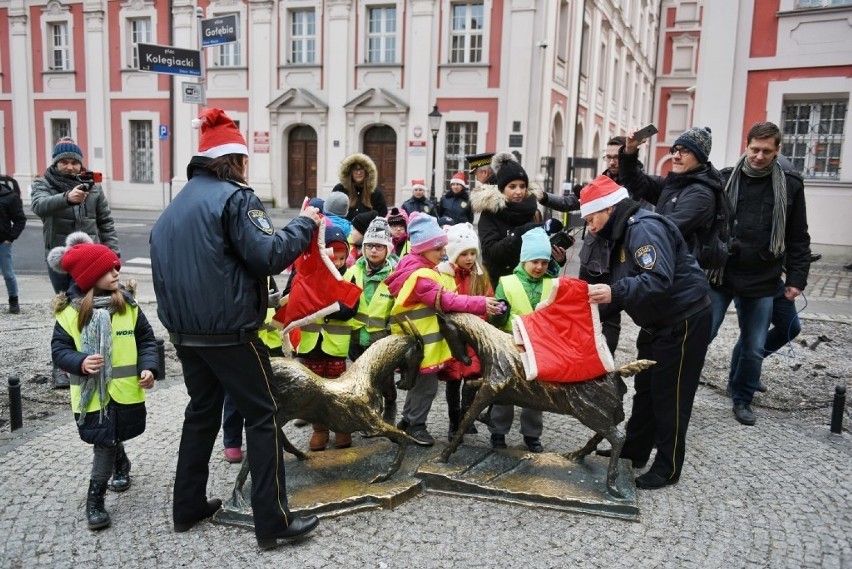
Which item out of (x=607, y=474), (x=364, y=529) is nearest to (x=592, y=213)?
(x=607, y=474)

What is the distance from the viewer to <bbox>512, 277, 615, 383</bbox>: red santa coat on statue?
379 centimetres

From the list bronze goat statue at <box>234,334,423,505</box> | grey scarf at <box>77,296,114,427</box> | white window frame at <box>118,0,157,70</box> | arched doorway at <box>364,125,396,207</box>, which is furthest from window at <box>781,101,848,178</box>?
white window frame at <box>118,0,157,70</box>

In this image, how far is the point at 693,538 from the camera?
351 cm

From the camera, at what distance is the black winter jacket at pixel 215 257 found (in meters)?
3.08

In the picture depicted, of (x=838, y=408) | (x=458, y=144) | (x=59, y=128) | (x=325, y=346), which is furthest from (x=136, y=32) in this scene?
(x=838, y=408)

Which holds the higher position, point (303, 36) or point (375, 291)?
point (303, 36)

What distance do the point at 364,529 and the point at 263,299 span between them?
51.5 inches

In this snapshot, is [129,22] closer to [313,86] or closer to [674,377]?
[313,86]

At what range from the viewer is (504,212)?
515 centimetres

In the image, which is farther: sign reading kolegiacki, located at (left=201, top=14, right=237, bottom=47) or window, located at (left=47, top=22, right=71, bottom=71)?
window, located at (left=47, top=22, right=71, bottom=71)

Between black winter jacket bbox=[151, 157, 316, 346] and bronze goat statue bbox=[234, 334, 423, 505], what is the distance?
59cm

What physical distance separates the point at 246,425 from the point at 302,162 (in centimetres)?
2267

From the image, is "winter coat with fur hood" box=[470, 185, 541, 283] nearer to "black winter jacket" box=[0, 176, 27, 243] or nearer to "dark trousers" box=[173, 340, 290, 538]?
"dark trousers" box=[173, 340, 290, 538]

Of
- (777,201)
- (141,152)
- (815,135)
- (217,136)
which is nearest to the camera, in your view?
(217,136)
